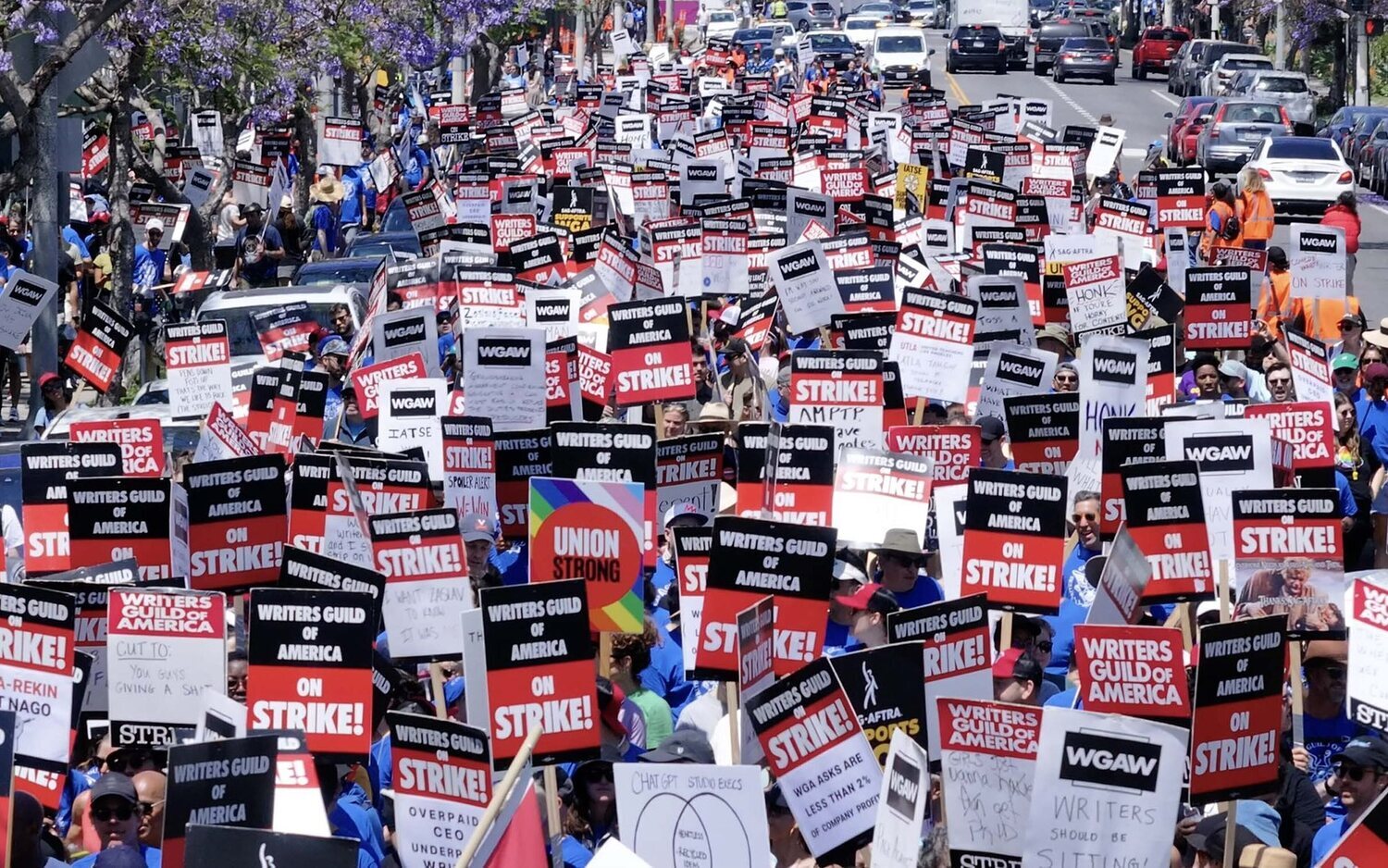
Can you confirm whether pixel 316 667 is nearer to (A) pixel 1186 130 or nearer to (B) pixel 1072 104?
(A) pixel 1186 130

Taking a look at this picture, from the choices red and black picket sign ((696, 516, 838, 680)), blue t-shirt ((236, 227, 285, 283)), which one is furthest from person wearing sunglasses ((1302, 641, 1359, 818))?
blue t-shirt ((236, 227, 285, 283))

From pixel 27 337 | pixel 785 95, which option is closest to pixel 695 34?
pixel 785 95

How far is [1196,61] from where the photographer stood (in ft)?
185

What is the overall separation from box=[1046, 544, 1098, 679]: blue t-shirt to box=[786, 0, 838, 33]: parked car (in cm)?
6306

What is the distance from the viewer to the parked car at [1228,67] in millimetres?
50969

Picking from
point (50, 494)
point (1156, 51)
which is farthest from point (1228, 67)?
point (50, 494)

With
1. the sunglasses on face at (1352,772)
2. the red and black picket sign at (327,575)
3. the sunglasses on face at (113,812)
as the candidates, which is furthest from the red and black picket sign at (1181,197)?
the sunglasses on face at (113,812)

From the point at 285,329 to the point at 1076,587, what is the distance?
25.6 ft

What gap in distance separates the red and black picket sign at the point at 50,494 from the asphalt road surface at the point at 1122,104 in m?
21.0

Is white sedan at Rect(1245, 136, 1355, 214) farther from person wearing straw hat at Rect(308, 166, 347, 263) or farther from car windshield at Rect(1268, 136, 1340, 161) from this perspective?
person wearing straw hat at Rect(308, 166, 347, 263)

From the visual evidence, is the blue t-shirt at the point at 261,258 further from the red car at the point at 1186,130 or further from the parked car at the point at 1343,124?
the parked car at the point at 1343,124

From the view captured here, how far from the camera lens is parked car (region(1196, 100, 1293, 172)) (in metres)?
37.8

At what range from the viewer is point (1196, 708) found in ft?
25.7

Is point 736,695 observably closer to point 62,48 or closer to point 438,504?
point 438,504
